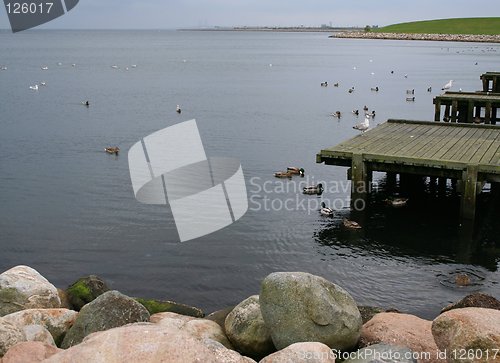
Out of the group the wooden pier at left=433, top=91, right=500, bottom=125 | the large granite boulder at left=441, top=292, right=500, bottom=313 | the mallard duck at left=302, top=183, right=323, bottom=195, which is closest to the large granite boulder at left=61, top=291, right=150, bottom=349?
the large granite boulder at left=441, top=292, right=500, bottom=313

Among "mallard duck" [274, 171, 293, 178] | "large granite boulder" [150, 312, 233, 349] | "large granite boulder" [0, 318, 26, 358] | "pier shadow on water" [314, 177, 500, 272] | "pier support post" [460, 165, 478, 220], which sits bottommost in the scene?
"pier shadow on water" [314, 177, 500, 272]

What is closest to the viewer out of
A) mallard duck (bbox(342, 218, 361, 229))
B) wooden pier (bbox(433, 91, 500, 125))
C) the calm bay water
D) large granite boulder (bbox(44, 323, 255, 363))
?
large granite boulder (bbox(44, 323, 255, 363))

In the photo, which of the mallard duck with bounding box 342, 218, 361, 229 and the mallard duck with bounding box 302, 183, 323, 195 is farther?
the mallard duck with bounding box 302, 183, 323, 195

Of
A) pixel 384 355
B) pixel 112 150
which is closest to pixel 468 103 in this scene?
pixel 112 150

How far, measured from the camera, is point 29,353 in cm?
885

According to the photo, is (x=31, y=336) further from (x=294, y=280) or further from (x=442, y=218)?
(x=442, y=218)

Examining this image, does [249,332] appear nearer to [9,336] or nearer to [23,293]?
[9,336]

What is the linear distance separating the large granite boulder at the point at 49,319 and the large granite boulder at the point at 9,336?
38.7 inches

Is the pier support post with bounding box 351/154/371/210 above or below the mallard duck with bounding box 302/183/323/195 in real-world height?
above

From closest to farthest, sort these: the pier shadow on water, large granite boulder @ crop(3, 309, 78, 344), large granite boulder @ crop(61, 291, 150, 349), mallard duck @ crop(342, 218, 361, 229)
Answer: large granite boulder @ crop(61, 291, 150, 349)
large granite boulder @ crop(3, 309, 78, 344)
the pier shadow on water
mallard duck @ crop(342, 218, 361, 229)

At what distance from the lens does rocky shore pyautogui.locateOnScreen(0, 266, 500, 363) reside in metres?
7.16

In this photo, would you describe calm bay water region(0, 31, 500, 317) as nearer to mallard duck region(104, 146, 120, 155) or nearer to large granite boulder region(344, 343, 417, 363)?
mallard duck region(104, 146, 120, 155)

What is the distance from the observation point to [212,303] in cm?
1623

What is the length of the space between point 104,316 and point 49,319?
4.44 ft
